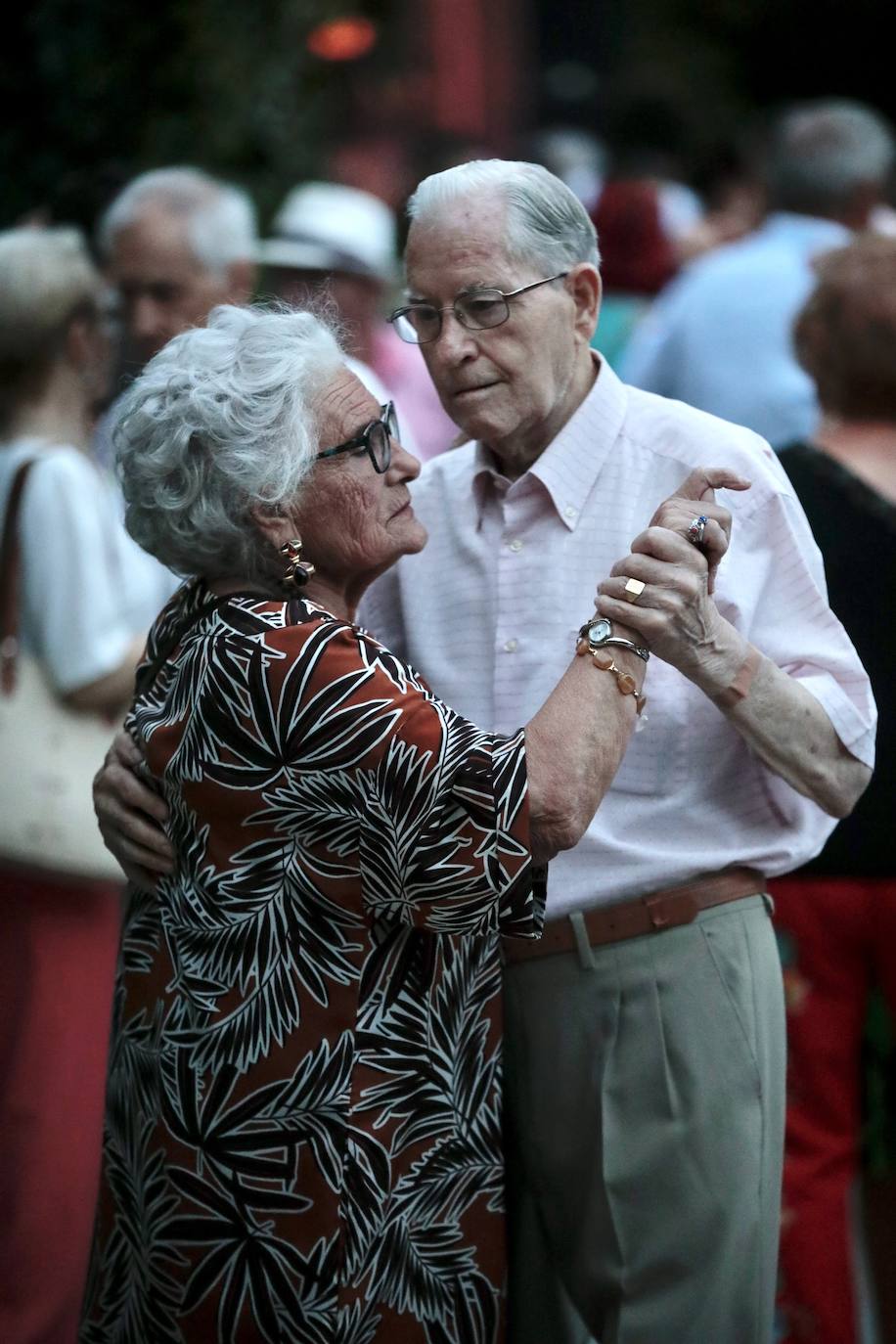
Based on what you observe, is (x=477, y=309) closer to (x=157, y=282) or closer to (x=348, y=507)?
(x=348, y=507)

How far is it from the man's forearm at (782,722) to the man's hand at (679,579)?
0.03 m

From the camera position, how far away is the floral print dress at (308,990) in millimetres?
2197

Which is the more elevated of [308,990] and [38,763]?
[38,763]

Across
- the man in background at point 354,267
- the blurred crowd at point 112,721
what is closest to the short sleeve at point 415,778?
the blurred crowd at point 112,721

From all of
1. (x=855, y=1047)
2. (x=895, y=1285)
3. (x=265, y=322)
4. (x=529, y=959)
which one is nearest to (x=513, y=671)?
(x=529, y=959)

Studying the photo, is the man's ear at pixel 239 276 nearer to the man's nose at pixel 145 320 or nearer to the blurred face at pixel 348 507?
the man's nose at pixel 145 320

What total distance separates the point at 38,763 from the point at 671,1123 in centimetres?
161

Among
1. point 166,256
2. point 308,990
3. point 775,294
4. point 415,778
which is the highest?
point 775,294

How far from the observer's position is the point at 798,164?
573 centimetres

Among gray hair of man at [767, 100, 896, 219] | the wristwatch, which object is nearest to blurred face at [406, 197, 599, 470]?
the wristwatch

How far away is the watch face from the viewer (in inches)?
89.0

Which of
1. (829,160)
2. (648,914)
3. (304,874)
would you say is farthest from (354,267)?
(304,874)

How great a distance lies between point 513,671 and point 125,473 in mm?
652

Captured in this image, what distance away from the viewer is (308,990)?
90.5 inches
